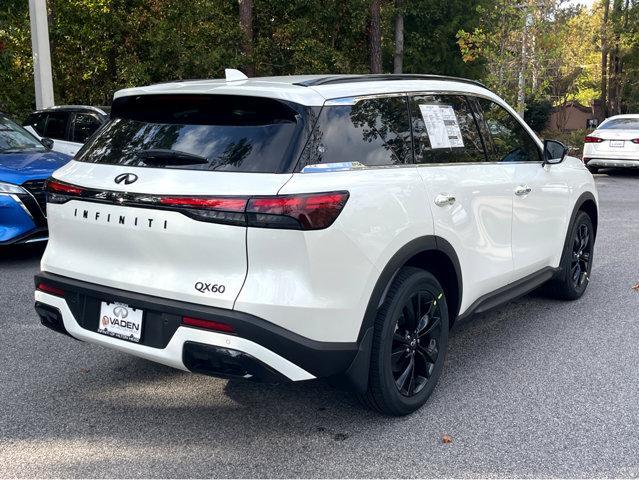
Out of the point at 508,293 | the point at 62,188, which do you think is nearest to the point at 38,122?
the point at 62,188

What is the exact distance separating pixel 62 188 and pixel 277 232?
1312 millimetres

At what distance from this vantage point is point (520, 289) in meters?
4.82

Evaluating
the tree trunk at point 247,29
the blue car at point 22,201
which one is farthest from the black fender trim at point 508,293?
the tree trunk at point 247,29

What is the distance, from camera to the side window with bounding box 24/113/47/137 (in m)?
11.3

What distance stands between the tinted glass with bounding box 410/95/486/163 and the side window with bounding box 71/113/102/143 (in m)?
7.62

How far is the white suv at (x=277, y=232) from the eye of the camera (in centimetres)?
308

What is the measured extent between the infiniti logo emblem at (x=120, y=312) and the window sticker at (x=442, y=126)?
1877 mm

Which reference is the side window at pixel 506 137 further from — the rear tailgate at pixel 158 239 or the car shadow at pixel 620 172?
the car shadow at pixel 620 172

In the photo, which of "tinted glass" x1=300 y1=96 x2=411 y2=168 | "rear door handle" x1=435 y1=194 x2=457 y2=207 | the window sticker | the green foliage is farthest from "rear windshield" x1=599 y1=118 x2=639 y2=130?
"tinted glass" x1=300 y1=96 x2=411 y2=168

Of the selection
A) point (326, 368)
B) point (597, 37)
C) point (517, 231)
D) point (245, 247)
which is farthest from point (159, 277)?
point (597, 37)

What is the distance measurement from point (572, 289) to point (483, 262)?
1992mm

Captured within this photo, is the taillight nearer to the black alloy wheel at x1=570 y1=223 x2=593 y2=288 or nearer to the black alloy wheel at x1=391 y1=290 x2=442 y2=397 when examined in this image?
the black alloy wheel at x1=391 y1=290 x2=442 y2=397

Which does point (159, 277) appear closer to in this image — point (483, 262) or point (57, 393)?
point (57, 393)

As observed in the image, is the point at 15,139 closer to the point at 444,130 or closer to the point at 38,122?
the point at 38,122
